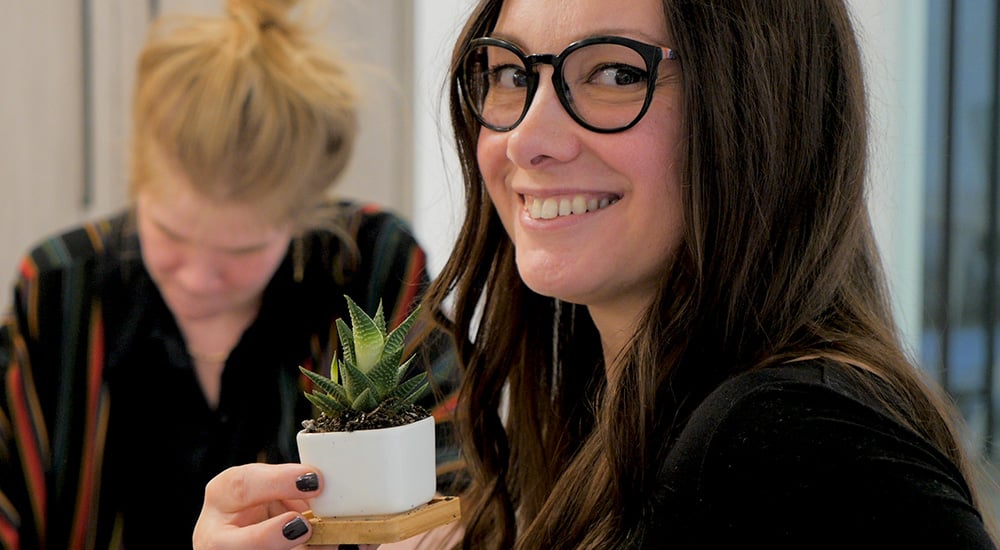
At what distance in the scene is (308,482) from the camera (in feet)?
3.33

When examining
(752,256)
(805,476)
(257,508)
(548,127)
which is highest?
(548,127)

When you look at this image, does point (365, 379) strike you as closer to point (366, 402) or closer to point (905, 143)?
point (366, 402)

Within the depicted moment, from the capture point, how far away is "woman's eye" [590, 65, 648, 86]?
1071mm

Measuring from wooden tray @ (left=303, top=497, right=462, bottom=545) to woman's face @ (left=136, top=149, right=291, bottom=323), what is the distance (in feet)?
3.21

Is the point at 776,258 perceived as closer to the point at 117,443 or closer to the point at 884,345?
the point at 884,345

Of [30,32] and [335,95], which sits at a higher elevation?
[30,32]

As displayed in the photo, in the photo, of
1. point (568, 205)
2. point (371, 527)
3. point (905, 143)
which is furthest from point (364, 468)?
point (905, 143)

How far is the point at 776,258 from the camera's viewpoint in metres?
1.07

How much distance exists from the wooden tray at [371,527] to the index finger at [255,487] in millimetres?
33

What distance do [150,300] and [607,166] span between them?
3.77 feet

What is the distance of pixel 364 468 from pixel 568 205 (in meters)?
0.31

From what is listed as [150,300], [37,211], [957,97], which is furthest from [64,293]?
[957,97]

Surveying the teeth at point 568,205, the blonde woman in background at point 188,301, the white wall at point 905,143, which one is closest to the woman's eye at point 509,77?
the teeth at point 568,205

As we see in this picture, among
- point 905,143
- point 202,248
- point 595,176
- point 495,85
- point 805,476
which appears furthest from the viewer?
point 905,143
